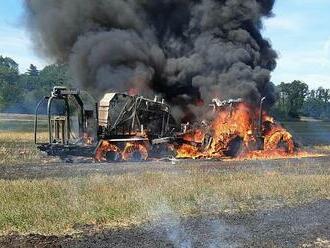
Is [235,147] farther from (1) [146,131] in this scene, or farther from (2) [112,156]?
(2) [112,156]

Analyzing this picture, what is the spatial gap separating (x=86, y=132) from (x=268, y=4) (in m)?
15.9

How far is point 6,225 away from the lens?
995 centimetres

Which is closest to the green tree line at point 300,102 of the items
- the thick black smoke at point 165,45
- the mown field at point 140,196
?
the thick black smoke at point 165,45

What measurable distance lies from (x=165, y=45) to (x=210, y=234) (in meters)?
25.4

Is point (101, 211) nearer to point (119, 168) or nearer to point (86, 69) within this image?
point (119, 168)

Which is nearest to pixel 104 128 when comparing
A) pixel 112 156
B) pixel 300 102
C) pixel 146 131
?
pixel 112 156

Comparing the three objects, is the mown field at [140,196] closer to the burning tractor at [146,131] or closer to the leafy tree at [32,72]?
the burning tractor at [146,131]

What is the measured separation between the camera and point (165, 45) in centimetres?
3406

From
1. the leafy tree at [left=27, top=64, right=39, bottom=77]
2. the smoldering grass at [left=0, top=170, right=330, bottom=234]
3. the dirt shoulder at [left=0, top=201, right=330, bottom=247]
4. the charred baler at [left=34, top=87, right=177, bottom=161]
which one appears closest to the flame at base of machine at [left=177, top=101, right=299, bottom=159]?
the charred baler at [left=34, top=87, right=177, bottom=161]

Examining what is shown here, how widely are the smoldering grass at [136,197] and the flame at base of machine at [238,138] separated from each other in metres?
8.57

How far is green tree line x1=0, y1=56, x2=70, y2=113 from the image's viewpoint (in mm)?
92625

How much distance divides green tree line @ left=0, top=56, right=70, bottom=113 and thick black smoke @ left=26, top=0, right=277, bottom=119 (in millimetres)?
6508

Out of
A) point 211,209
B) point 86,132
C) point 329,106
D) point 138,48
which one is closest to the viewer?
point 211,209

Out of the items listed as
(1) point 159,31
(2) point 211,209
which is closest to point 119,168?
(2) point 211,209
